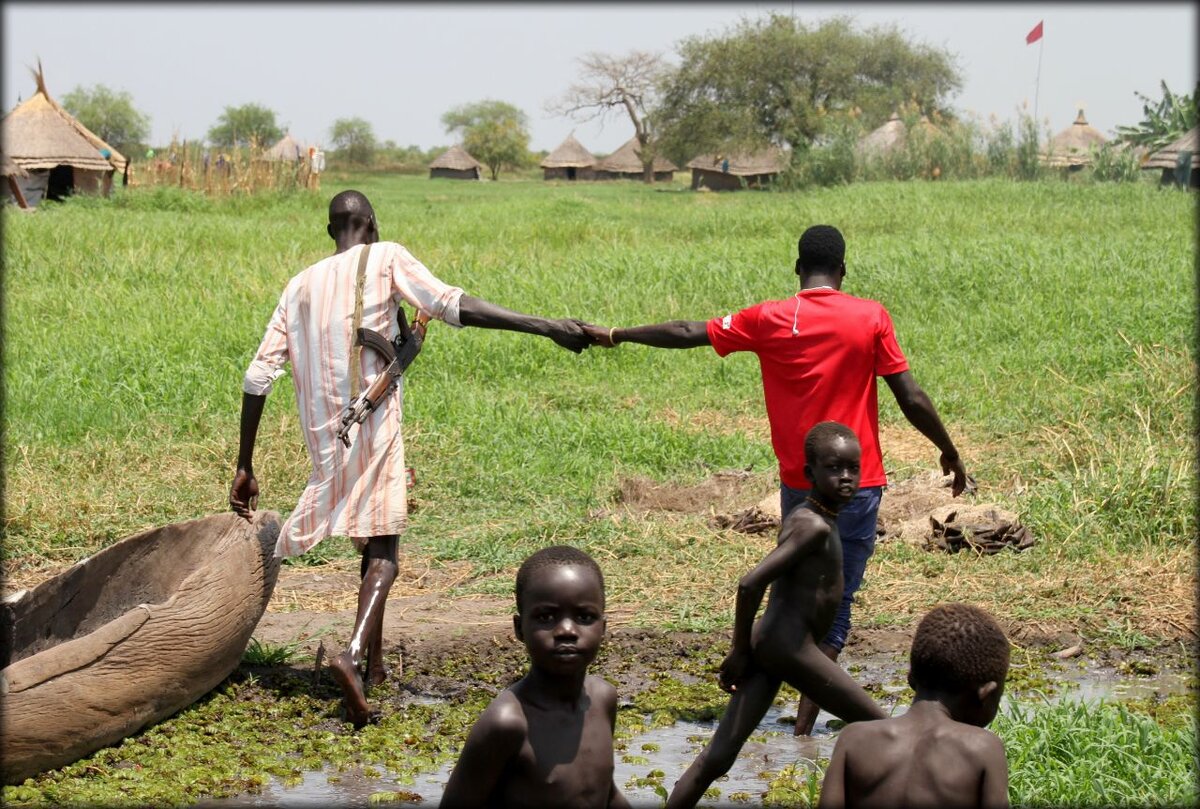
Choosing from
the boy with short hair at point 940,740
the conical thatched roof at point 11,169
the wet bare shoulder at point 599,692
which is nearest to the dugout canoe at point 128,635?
the wet bare shoulder at point 599,692

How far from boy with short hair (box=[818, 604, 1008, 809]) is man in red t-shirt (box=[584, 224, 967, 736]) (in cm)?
138

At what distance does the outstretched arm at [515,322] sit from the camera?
4957 millimetres

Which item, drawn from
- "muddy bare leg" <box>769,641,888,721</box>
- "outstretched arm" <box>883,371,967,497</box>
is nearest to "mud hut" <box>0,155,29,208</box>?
"outstretched arm" <box>883,371,967,497</box>

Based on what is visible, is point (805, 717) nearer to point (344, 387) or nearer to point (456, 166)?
point (344, 387)

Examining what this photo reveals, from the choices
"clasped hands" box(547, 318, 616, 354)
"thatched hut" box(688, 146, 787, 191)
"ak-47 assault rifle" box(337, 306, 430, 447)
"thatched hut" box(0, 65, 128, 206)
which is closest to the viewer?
"ak-47 assault rifle" box(337, 306, 430, 447)

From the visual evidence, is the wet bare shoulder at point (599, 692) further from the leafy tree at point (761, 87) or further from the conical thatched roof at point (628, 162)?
the conical thatched roof at point (628, 162)

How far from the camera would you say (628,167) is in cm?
5219

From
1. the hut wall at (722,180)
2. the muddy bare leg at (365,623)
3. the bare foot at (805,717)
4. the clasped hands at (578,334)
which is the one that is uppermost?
the hut wall at (722,180)

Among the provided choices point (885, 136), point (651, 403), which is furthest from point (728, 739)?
point (885, 136)

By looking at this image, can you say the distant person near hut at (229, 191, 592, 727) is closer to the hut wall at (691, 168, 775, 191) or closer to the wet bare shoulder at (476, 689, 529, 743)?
the wet bare shoulder at (476, 689, 529, 743)

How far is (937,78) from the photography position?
2186 inches

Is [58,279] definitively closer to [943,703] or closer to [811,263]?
[811,263]

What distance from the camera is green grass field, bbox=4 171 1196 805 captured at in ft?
20.6

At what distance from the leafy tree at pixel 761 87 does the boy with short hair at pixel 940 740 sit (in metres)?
37.6
